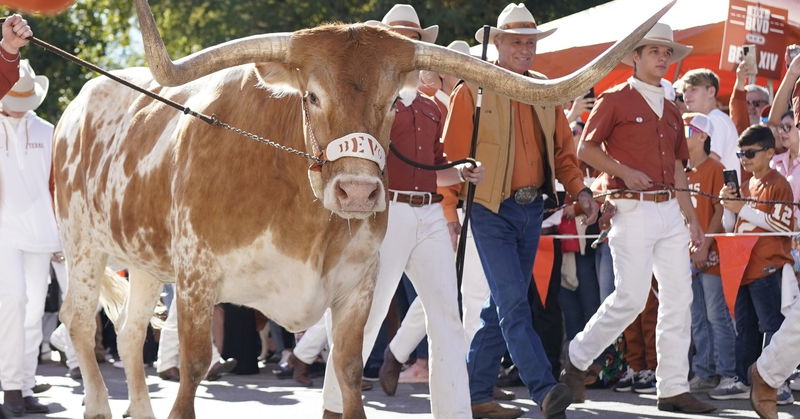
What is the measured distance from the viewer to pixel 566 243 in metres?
11.2

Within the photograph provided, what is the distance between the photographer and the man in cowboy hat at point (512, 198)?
325 inches

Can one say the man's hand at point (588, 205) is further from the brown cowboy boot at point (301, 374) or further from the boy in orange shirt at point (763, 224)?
the brown cowboy boot at point (301, 374)

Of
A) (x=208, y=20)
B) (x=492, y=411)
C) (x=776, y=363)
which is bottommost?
(x=492, y=411)

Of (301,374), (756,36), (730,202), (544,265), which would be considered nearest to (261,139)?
(730,202)

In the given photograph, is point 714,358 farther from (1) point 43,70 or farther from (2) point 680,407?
(1) point 43,70

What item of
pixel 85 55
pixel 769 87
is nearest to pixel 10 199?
pixel 769 87

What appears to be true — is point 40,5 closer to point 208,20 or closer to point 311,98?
point 311,98

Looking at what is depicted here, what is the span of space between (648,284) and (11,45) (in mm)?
4208

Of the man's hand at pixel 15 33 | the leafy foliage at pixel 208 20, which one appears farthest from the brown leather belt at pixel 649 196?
the leafy foliage at pixel 208 20

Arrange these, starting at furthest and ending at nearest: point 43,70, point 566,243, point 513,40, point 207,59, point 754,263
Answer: point 43,70, point 566,243, point 754,263, point 513,40, point 207,59

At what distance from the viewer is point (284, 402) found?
33.2 ft

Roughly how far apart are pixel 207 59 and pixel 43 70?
2519 cm

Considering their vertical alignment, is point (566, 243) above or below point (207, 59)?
below

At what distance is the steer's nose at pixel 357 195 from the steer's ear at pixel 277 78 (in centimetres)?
77
